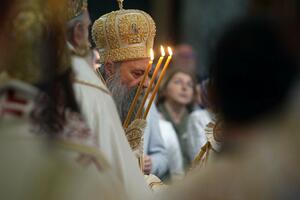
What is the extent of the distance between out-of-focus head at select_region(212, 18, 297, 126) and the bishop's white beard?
12.1ft

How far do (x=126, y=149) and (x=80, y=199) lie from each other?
3.13 feet

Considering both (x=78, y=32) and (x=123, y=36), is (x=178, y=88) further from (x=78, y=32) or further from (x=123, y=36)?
(x=78, y=32)

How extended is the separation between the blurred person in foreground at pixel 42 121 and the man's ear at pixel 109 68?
3.75m

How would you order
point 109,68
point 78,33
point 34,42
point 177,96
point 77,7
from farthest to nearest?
point 177,96 < point 109,68 < point 77,7 < point 78,33 < point 34,42

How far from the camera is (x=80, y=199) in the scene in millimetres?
3375

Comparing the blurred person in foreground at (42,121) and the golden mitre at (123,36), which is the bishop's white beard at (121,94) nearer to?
the golden mitre at (123,36)

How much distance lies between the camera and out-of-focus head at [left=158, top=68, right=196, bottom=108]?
11.3 m

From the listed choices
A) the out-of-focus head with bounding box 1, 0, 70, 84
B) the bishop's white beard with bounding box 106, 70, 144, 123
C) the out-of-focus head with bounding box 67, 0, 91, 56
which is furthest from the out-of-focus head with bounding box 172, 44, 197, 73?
the out-of-focus head with bounding box 1, 0, 70, 84

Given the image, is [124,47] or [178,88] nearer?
[124,47]

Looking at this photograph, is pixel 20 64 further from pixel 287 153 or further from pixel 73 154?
pixel 287 153

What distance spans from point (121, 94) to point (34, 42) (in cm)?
371

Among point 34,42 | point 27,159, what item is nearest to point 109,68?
point 34,42

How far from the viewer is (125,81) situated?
286 inches

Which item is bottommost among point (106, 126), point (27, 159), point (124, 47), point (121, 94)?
point (121, 94)
